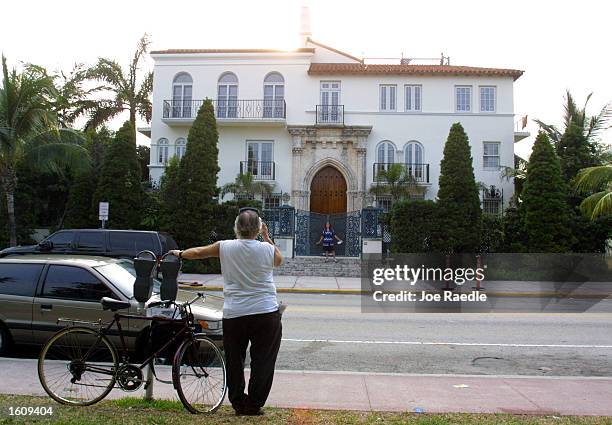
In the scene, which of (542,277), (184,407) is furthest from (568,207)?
(184,407)

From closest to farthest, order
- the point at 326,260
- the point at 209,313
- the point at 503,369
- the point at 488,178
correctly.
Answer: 1. the point at 209,313
2. the point at 503,369
3. the point at 326,260
4. the point at 488,178

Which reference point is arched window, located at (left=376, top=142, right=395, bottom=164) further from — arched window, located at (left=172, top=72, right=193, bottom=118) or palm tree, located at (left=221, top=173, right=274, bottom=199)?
arched window, located at (left=172, top=72, right=193, bottom=118)

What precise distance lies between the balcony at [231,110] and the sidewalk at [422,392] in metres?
23.6

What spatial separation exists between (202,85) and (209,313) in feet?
81.5

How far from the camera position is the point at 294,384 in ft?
19.7

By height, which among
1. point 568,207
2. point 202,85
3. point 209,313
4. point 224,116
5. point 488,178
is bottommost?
point 209,313

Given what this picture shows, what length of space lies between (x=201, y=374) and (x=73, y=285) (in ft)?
10.7

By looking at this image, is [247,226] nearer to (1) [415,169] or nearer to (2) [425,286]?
(2) [425,286]

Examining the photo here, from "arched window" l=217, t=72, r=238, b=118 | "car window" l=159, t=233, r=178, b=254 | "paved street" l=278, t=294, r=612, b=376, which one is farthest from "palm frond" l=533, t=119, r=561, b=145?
"car window" l=159, t=233, r=178, b=254

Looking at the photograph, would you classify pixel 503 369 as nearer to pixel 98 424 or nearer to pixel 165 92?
pixel 98 424

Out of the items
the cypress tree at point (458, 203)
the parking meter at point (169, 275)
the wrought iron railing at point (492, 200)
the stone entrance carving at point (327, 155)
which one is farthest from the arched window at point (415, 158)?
the parking meter at point (169, 275)

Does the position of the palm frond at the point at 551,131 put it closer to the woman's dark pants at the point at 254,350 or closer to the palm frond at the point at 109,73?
the palm frond at the point at 109,73

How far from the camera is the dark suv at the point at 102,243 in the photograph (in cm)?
1462

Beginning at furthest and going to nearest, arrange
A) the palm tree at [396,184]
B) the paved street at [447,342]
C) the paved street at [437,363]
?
1. the palm tree at [396,184]
2. the paved street at [447,342]
3. the paved street at [437,363]
